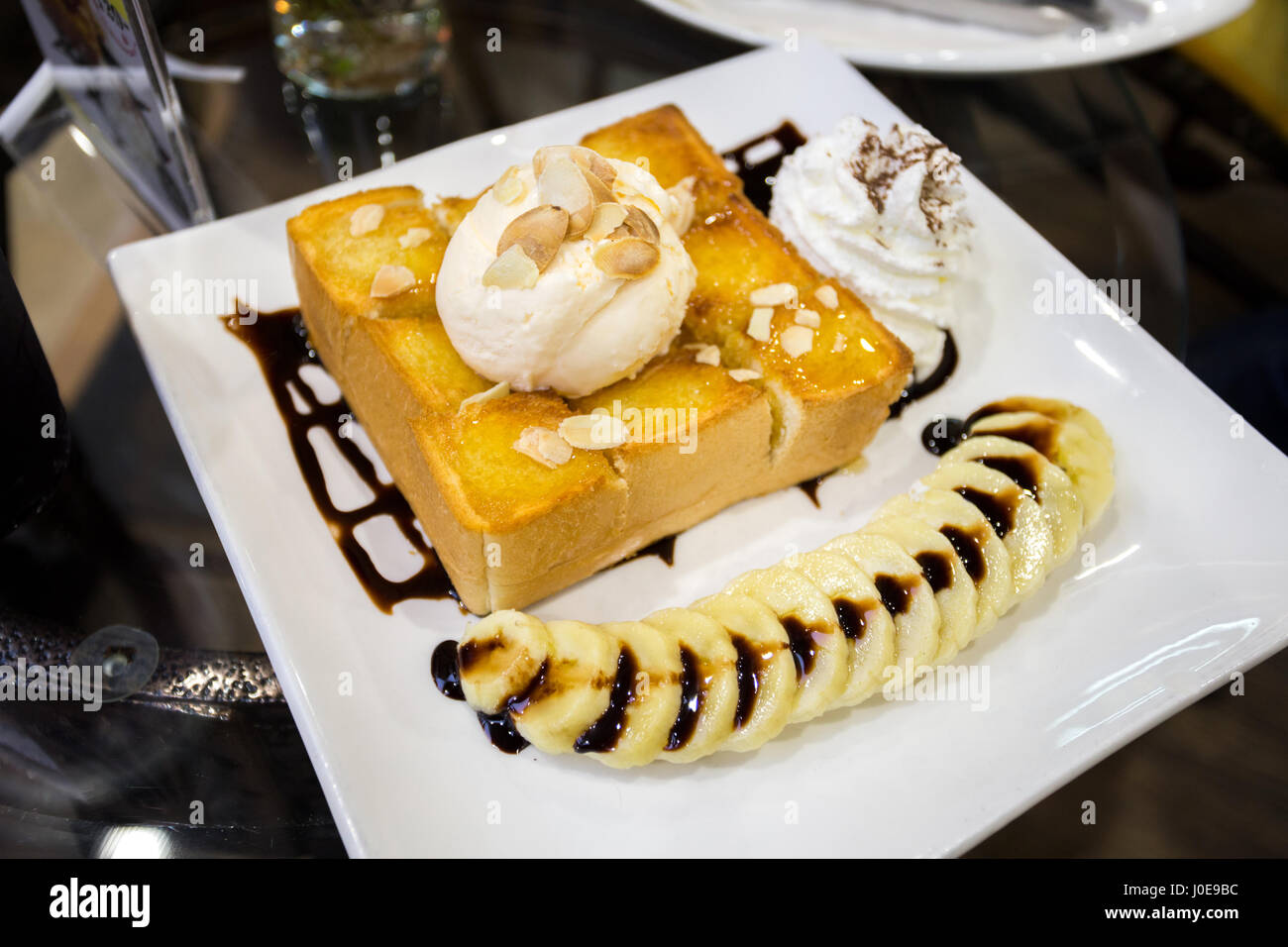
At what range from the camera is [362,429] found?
84.3 inches

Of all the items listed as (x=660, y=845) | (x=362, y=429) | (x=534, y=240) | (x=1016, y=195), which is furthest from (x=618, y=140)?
(x=660, y=845)

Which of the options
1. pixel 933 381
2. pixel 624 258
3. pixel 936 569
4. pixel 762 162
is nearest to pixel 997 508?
pixel 936 569

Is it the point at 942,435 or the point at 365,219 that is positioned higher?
the point at 365,219

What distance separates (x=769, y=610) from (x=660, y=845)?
0.42 m

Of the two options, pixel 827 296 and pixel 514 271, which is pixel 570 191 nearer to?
pixel 514 271

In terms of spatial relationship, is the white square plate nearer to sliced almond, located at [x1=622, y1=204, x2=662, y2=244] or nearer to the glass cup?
the glass cup

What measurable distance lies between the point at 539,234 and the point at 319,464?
0.66m

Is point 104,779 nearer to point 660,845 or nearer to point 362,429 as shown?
point 362,429

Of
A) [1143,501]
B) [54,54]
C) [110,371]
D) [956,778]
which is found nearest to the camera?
[956,778]

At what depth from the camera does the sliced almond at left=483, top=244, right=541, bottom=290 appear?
5.79 ft

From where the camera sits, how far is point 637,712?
1641 mm

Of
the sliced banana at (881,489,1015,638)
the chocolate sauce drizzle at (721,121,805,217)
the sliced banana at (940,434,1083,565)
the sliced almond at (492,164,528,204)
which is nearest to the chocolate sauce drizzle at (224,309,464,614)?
the sliced almond at (492,164,528,204)

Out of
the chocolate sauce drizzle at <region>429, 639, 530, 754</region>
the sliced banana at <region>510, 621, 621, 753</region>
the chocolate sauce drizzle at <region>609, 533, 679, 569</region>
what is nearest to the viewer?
the sliced banana at <region>510, 621, 621, 753</region>

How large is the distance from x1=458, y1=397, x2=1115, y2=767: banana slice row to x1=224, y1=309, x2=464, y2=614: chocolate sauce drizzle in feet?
0.75
